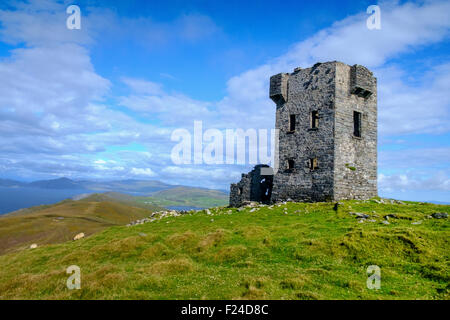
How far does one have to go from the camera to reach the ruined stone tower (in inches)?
1136

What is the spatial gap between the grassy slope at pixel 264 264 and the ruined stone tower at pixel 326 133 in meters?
7.03

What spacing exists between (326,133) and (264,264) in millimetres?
19372

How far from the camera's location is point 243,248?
16.0 m

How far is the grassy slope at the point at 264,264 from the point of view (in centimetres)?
1062
